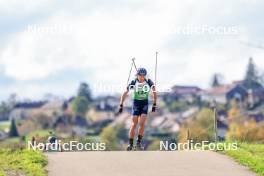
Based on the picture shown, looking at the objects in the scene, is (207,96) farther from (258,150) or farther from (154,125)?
(258,150)

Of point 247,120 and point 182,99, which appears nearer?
point 247,120

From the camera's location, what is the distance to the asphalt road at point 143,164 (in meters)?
13.7

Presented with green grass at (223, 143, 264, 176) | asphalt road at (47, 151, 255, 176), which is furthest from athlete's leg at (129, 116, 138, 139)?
green grass at (223, 143, 264, 176)

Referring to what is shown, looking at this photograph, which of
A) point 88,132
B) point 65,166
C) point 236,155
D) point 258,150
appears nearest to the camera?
point 65,166

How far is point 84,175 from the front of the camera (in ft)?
44.0

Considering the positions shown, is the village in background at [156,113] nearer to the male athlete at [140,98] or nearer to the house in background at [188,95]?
the house in background at [188,95]

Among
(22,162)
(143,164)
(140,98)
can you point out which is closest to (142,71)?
(140,98)

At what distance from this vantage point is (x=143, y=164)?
47.7 ft

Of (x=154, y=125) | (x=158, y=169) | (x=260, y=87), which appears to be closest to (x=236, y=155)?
(x=158, y=169)

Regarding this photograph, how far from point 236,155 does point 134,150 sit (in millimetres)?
2660

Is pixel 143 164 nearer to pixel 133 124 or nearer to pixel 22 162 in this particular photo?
pixel 22 162

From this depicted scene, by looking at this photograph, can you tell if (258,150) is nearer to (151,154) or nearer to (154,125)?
(151,154)

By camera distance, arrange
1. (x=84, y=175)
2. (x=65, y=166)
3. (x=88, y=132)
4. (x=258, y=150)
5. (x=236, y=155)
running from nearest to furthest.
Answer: (x=84, y=175)
(x=65, y=166)
(x=236, y=155)
(x=258, y=150)
(x=88, y=132)

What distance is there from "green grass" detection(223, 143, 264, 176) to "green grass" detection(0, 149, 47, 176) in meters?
3.67
